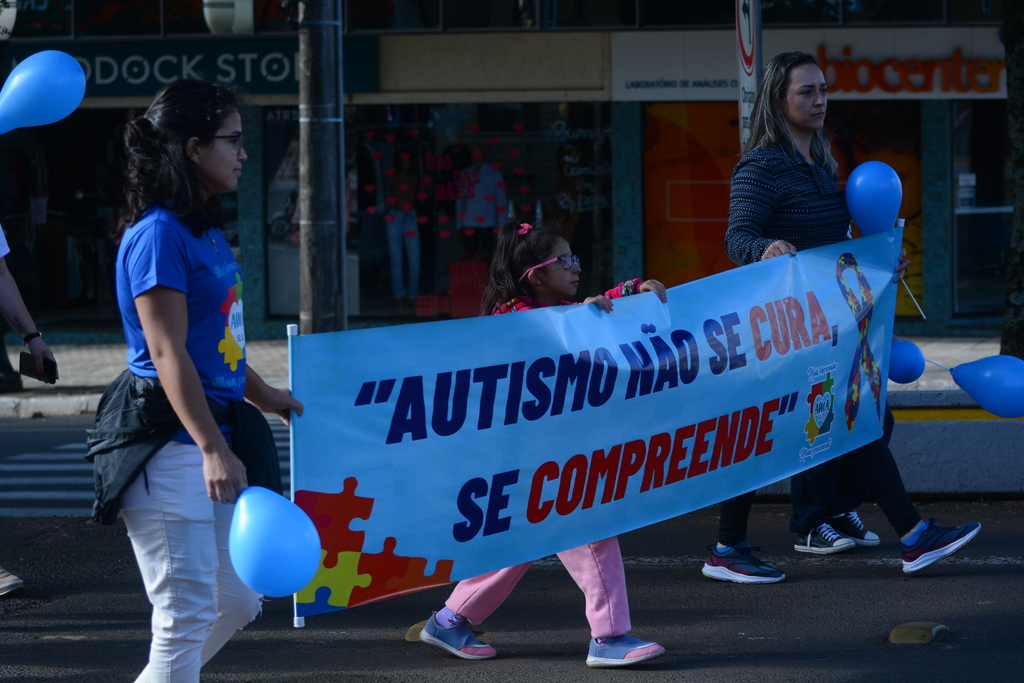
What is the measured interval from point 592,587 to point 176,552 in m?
1.55

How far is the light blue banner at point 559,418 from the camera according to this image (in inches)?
138

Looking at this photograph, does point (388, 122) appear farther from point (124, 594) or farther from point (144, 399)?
point (144, 399)

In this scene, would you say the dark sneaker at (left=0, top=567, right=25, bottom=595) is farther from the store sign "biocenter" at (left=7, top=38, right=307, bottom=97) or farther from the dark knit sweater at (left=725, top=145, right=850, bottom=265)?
the store sign "biocenter" at (left=7, top=38, right=307, bottom=97)

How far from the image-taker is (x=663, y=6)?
526 inches

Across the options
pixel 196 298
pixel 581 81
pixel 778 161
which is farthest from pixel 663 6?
pixel 196 298

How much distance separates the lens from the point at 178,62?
46.3ft

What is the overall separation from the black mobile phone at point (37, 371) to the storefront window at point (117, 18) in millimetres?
10089

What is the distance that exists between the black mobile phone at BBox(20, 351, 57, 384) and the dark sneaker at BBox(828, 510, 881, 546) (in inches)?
134

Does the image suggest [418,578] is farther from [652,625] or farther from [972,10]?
[972,10]

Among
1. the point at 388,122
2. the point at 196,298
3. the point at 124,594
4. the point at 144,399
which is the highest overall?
the point at 388,122

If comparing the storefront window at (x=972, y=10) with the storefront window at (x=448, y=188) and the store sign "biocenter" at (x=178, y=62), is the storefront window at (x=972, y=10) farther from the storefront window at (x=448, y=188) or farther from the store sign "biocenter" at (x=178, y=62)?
the store sign "biocenter" at (x=178, y=62)

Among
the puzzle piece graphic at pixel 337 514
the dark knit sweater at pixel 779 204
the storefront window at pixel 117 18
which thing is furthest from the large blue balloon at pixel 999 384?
the storefront window at pixel 117 18

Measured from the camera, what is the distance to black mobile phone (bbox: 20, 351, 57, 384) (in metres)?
4.59

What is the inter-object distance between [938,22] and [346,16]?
6.58 meters
